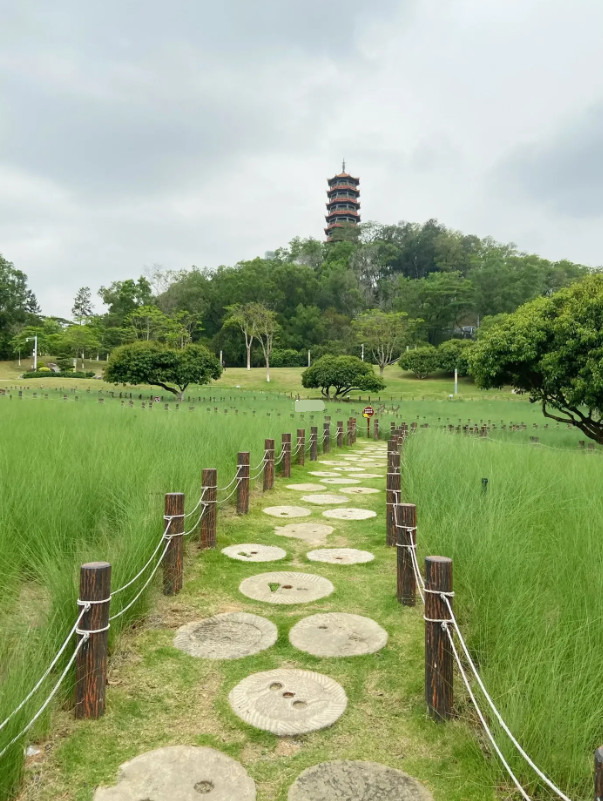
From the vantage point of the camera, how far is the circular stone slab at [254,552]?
12.3 ft

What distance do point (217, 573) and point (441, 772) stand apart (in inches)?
80.6

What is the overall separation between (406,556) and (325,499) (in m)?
2.77

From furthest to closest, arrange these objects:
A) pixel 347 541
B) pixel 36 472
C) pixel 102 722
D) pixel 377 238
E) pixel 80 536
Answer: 1. pixel 377 238
2. pixel 347 541
3. pixel 36 472
4. pixel 80 536
5. pixel 102 722

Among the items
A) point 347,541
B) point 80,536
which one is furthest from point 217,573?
point 347,541

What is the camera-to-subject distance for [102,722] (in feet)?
6.26

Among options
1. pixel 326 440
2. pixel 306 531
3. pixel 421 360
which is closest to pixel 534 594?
pixel 306 531

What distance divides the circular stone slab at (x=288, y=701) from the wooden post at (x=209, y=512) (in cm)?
179

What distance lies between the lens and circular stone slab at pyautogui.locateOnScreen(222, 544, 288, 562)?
376 cm

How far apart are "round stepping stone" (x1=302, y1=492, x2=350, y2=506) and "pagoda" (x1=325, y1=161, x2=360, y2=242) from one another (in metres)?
81.3

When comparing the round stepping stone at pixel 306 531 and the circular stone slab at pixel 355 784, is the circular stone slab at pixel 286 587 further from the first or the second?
the circular stone slab at pixel 355 784

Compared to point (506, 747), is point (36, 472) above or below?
above

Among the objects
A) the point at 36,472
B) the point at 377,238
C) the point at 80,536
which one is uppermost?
the point at 377,238

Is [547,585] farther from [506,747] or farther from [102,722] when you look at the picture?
[102,722]

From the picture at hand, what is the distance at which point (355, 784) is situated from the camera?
5.25 ft
